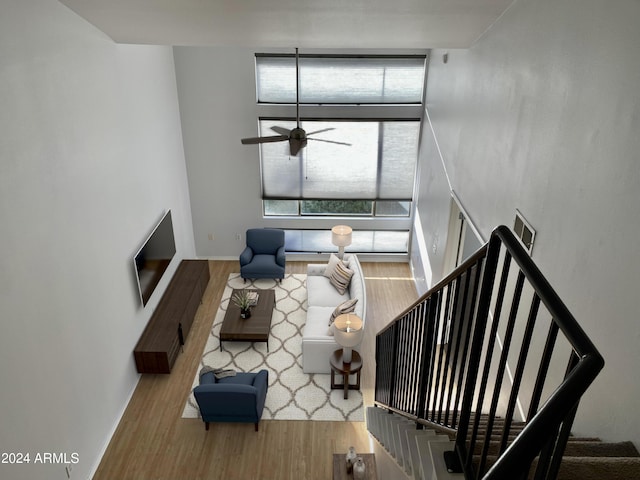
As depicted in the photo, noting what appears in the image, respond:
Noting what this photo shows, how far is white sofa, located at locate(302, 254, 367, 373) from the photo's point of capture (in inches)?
242

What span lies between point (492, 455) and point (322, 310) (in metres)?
4.99

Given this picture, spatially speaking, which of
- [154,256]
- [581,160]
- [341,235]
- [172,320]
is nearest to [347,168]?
[341,235]

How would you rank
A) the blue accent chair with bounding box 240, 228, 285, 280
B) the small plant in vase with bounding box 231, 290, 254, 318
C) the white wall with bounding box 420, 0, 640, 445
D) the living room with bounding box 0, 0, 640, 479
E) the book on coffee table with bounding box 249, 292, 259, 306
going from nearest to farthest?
1. the white wall with bounding box 420, 0, 640, 445
2. the living room with bounding box 0, 0, 640, 479
3. the small plant in vase with bounding box 231, 290, 254, 318
4. the book on coffee table with bounding box 249, 292, 259, 306
5. the blue accent chair with bounding box 240, 228, 285, 280

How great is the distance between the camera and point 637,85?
2350 mm

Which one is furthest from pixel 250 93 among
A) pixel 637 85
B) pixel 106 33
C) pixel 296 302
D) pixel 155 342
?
pixel 637 85

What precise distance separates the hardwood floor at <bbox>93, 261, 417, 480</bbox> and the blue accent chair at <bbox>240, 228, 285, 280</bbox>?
7.20 feet

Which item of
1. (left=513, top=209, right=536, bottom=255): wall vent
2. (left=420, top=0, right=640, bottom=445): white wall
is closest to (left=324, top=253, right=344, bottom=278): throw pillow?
(left=420, top=0, right=640, bottom=445): white wall

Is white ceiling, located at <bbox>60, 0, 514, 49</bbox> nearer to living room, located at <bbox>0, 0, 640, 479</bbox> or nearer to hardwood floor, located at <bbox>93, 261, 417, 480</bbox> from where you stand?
living room, located at <bbox>0, 0, 640, 479</bbox>

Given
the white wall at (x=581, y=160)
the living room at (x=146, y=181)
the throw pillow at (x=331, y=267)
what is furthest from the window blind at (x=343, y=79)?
the white wall at (x=581, y=160)

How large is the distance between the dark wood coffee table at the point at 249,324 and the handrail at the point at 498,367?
2.34 meters

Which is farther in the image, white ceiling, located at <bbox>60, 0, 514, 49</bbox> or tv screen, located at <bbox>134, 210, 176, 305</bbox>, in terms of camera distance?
tv screen, located at <bbox>134, 210, 176, 305</bbox>

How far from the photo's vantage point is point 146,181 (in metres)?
6.48

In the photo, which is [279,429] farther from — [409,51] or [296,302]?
[409,51]

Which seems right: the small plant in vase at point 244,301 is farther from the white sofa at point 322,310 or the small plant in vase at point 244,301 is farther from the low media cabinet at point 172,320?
the white sofa at point 322,310
